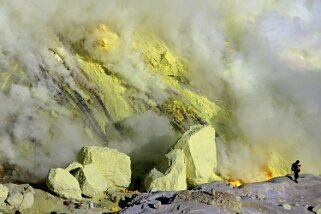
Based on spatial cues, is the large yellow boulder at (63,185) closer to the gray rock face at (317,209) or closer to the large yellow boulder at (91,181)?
the large yellow boulder at (91,181)

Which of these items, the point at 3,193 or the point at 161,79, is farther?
the point at 161,79

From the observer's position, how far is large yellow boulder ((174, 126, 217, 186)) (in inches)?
716

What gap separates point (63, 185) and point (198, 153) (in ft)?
19.1

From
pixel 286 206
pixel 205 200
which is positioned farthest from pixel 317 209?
pixel 205 200

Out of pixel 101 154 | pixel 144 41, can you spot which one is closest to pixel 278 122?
pixel 144 41

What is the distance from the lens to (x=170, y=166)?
1741 cm

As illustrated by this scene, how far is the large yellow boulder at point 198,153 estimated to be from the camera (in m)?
18.2

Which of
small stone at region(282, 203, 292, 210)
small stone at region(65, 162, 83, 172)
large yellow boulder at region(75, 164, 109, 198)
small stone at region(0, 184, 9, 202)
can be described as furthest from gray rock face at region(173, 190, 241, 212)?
small stone at region(0, 184, 9, 202)

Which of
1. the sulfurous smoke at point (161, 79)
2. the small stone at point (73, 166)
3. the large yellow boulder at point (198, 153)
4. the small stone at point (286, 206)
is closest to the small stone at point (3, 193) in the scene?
the small stone at point (73, 166)

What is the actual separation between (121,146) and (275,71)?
10.7 meters

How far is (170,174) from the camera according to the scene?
1712 cm

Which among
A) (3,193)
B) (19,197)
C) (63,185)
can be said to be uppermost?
(63,185)

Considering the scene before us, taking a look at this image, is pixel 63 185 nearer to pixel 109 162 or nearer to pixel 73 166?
pixel 73 166

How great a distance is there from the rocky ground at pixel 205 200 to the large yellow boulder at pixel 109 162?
1.88ft
